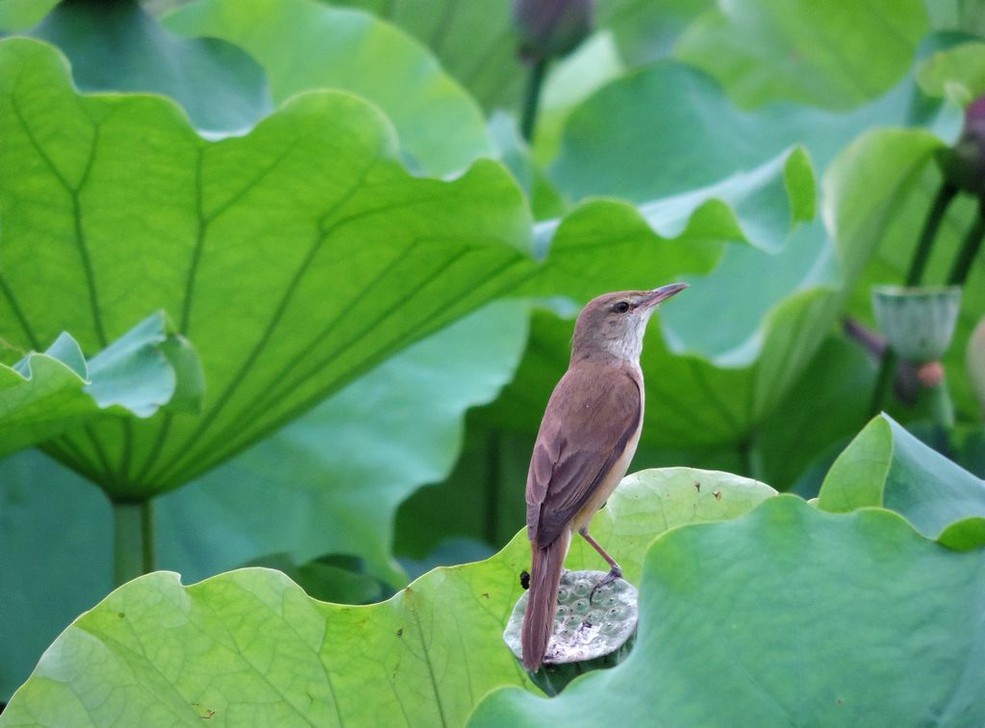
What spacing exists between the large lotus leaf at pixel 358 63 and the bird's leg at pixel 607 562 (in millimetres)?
1496

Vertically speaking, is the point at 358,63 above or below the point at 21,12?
below

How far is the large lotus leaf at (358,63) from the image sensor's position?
311cm

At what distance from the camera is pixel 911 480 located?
1.54m

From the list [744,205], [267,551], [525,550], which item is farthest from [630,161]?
[525,550]

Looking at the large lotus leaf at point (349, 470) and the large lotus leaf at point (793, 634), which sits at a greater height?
the large lotus leaf at point (793, 634)

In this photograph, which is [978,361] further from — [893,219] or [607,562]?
[607,562]

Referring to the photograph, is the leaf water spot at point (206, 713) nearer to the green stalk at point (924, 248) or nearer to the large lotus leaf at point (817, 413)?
the green stalk at point (924, 248)

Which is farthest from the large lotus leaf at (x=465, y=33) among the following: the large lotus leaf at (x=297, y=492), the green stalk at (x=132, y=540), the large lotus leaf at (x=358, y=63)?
the green stalk at (x=132, y=540)

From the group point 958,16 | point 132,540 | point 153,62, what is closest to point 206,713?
point 132,540

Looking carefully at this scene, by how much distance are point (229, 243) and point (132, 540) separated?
1.81 feet

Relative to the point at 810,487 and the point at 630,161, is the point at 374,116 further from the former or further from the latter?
the point at 630,161

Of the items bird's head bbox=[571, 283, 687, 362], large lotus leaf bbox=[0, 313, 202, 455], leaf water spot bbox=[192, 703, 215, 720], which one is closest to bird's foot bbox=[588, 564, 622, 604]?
leaf water spot bbox=[192, 703, 215, 720]

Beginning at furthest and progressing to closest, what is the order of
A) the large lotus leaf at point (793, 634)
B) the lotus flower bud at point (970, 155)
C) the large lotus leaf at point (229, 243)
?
the lotus flower bud at point (970, 155)
the large lotus leaf at point (229, 243)
the large lotus leaf at point (793, 634)

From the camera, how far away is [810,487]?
280 centimetres
